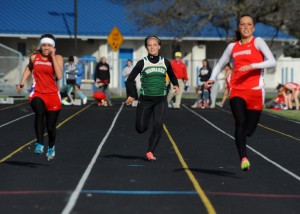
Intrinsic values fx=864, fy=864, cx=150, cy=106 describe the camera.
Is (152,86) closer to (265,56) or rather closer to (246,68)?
(265,56)

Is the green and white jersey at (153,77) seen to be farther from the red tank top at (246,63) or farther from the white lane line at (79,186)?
the red tank top at (246,63)

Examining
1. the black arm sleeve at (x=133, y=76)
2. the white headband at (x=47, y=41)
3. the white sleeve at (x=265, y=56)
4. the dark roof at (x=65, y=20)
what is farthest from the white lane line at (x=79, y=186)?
the dark roof at (x=65, y=20)

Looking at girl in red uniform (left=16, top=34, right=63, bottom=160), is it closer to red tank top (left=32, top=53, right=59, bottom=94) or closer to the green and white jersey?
red tank top (left=32, top=53, right=59, bottom=94)

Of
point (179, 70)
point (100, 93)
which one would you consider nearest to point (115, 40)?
point (100, 93)

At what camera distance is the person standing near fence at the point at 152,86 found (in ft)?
42.0

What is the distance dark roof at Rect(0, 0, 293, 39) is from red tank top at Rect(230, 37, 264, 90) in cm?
3868

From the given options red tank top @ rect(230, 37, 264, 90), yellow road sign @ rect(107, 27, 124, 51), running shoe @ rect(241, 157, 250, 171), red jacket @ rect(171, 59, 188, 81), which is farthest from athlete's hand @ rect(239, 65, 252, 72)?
yellow road sign @ rect(107, 27, 124, 51)

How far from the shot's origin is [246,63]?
11039mm

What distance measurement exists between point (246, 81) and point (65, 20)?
42.9 metres

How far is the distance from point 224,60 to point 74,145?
5.17 m

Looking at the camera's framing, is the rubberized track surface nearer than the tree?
Yes

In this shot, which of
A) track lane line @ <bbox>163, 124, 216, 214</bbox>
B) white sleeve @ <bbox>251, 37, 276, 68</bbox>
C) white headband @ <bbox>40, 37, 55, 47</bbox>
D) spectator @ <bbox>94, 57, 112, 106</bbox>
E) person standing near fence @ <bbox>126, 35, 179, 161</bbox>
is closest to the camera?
track lane line @ <bbox>163, 124, 216, 214</bbox>

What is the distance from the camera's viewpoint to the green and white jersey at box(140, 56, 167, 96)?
12797 millimetres

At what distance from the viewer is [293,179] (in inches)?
439
